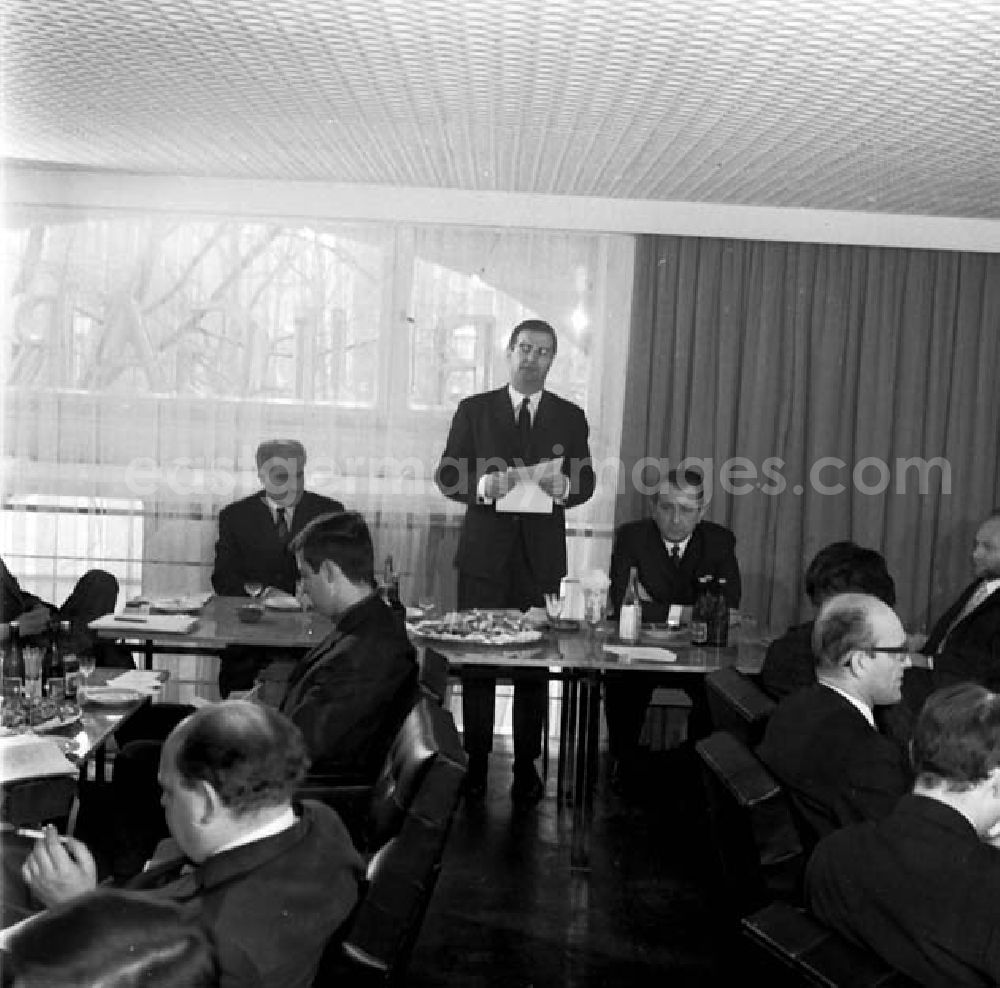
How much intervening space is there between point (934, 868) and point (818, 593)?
2.23m

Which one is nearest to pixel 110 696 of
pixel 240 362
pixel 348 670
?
pixel 348 670

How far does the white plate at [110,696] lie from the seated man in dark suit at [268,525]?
2.10 meters

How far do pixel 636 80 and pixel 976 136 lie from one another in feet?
4.65

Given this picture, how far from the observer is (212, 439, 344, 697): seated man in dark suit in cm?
620

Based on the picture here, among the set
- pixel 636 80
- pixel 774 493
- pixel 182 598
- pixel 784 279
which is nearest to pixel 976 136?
pixel 636 80

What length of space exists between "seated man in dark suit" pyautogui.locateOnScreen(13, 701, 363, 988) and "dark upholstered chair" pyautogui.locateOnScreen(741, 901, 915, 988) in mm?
672

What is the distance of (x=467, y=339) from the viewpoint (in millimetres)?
7117

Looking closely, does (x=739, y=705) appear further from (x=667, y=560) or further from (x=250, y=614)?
(x=667, y=560)

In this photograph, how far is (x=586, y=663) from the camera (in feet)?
15.8

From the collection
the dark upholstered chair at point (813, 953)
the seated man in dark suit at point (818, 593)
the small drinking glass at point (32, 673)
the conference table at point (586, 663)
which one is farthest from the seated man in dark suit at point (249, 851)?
the conference table at point (586, 663)

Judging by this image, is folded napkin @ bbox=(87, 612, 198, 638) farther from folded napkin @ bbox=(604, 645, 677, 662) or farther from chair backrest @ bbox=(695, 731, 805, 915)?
chair backrest @ bbox=(695, 731, 805, 915)

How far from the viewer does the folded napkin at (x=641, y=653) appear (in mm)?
4906

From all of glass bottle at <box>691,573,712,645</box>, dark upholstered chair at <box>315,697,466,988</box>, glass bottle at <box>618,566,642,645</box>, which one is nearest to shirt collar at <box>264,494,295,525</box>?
glass bottle at <box>618,566,642,645</box>

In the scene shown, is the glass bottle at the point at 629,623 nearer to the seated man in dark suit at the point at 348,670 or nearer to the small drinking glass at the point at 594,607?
the small drinking glass at the point at 594,607
